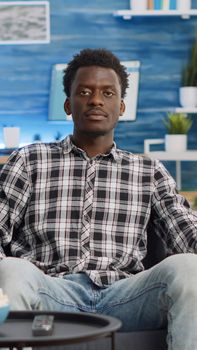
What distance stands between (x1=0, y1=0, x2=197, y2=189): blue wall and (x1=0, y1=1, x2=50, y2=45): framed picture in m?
0.04

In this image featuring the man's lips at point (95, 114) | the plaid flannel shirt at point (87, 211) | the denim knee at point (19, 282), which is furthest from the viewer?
the man's lips at point (95, 114)

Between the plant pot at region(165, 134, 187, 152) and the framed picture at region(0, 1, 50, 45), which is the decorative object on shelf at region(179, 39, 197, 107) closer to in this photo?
the plant pot at region(165, 134, 187, 152)

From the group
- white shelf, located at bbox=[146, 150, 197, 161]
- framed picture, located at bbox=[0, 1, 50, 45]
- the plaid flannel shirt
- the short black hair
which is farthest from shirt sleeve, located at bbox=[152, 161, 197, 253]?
framed picture, located at bbox=[0, 1, 50, 45]

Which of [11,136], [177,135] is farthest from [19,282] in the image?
[177,135]

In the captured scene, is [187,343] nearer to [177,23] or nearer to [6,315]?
[6,315]

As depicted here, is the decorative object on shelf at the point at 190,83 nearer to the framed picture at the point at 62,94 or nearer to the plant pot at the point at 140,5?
the framed picture at the point at 62,94

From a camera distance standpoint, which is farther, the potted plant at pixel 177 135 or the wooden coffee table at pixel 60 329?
the potted plant at pixel 177 135

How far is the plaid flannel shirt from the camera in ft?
8.61

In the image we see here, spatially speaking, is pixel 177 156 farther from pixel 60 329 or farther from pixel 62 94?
pixel 60 329

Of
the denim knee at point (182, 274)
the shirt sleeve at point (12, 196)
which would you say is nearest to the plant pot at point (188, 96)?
the shirt sleeve at point (12, 196)

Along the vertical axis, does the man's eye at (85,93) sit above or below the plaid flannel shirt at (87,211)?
above

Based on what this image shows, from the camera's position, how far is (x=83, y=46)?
5539 mm

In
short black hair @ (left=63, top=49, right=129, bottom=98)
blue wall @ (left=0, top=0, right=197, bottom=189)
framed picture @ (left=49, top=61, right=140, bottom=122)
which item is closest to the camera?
short black hair @ (left=63, top=49, right=129, bottom=98)

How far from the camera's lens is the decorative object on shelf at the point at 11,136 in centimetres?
526
